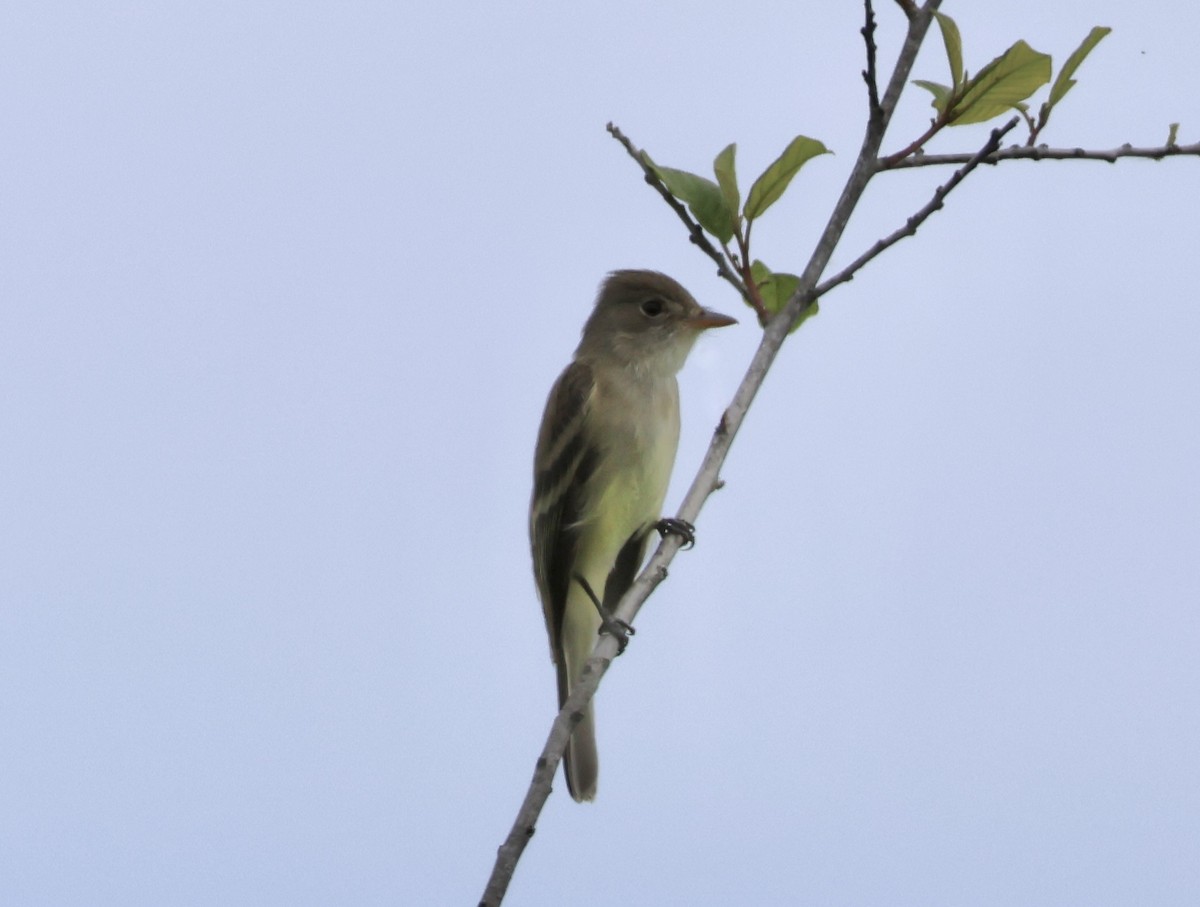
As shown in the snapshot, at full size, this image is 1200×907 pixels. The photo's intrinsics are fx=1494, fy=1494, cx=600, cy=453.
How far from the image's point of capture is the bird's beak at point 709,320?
6.77m

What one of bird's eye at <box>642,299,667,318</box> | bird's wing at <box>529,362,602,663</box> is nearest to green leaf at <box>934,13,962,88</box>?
bird's wing at <box>529,362,602,663</box>

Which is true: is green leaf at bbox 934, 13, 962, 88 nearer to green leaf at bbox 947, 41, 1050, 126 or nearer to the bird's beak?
green leaf at bbox 947, 41, 1050, 126

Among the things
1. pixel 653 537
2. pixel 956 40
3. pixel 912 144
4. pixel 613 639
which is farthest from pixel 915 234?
pixel 653 537

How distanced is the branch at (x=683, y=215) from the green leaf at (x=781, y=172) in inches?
6.3

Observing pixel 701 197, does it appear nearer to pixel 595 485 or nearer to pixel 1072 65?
pixel 1072 65

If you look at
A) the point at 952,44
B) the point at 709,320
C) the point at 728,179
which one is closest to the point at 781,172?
the point at 728,179

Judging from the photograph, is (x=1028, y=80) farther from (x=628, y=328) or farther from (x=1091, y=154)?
(x=628, y=328)

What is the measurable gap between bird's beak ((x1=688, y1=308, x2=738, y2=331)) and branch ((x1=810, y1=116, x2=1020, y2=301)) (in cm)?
266

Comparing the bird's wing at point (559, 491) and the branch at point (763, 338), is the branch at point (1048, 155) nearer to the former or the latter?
the branch at point (763, 338)

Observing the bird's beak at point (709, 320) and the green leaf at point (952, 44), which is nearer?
the green leaf at point (952, 44)

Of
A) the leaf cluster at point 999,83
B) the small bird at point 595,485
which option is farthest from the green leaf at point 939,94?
the small bird at point 595,485

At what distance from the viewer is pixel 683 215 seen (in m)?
4.25

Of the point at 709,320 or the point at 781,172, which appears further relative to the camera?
the point at 709,320

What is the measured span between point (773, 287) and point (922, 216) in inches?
22.9
